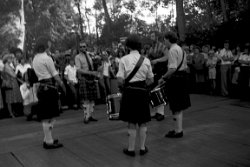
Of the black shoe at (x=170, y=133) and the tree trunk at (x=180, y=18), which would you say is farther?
the tree trunk at (x=180, y=18)

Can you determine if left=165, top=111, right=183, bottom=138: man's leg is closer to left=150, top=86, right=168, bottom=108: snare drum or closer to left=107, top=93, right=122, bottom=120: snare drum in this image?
left=150, top=86, right=168, bottom=108: snare drum

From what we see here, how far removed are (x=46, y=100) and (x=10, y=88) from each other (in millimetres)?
3704

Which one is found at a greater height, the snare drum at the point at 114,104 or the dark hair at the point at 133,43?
the dark hair at the point at 133,43

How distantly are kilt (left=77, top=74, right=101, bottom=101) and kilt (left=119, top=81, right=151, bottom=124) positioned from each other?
2327mm

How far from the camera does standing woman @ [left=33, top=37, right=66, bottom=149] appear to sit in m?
5.48

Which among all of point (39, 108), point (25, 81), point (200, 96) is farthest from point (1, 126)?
point (200, 96)

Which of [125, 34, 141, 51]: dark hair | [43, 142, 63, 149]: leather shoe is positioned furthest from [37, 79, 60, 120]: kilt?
[125, 34, 141, 51]: dark hair

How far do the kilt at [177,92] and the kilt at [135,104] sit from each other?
97 centimetres

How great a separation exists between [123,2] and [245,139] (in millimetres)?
35335

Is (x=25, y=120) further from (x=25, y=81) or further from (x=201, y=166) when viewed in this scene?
(x=201, y=166)

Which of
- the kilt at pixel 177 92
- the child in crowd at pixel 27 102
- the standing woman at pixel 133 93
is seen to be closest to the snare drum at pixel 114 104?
the standing woman at pixel 133 93

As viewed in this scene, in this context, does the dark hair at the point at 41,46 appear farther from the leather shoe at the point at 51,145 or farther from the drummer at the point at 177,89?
the drummer at the point at 177,89

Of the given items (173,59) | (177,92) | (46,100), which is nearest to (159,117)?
(177,92)

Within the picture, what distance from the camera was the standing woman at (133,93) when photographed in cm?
495
